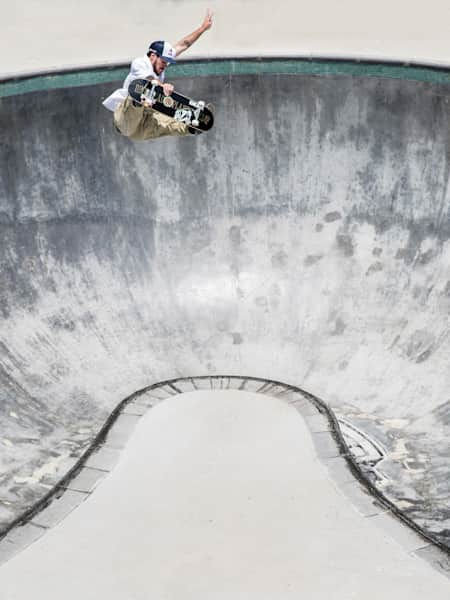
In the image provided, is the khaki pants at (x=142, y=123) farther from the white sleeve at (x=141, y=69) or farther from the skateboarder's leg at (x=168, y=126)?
the white sleeve at (x=141, y=69)

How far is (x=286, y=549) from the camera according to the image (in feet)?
22.1

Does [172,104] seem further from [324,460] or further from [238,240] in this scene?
[238,240]

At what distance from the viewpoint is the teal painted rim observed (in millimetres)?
11375

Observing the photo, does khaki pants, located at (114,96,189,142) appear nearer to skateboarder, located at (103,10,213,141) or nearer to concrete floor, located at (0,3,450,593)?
skateboarder, located at (103,10,213,141)

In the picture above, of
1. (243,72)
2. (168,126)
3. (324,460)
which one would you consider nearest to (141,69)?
(168,126)

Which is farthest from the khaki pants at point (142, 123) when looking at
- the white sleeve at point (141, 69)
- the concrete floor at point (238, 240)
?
the concrete floor at point (238, 240)

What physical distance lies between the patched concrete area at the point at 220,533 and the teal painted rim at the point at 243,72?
5.45 metres

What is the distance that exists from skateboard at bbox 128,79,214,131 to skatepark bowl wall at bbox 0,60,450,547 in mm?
3618

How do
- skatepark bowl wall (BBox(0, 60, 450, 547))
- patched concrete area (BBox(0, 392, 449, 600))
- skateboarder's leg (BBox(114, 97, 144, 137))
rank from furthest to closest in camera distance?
1. skatepark bowl wall (BBox(0, 60, 450, 547))
2. skateboarder's leg (BBox(114, 97, 144, 137))
3. patched concrete area (BBox(0, 392, 449, 600))

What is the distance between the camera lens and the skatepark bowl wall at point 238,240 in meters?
10.3

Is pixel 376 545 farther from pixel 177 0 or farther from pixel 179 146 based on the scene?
pixel 177 0

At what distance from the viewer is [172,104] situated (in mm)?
7863

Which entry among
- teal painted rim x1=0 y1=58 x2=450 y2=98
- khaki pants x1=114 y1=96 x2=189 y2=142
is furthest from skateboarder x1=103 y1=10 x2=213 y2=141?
teal painted rim x1=0 y1=58 x2=450 y2=98

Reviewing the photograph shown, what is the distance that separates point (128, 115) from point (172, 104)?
0.44 m
